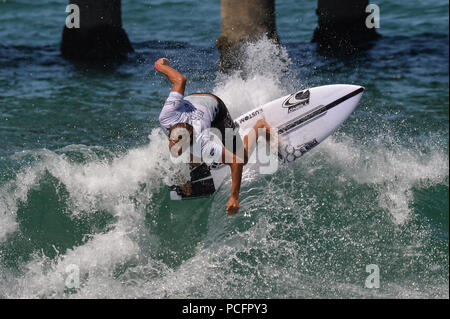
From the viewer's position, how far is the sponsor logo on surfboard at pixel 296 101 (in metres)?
8.28

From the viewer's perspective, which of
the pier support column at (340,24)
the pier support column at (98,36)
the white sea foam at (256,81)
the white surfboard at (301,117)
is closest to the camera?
A: the white surfboard at (301,117)

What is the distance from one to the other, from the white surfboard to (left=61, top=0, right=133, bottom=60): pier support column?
6.57 metres

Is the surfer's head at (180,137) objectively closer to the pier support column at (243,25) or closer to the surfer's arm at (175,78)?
the surfer's arm at (175,78)

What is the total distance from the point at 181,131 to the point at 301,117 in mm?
1801

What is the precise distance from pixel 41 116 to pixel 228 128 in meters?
5.40

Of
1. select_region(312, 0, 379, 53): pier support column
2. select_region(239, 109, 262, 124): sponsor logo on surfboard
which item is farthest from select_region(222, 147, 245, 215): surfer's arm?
select_region(312, 0, 379, 53): pier support column

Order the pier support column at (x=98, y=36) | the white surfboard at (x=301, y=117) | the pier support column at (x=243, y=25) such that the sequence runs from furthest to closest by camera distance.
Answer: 1. the pier support column at (x=98, y=36)
2. the pier support column at (x=243, y=25)
3. the white surfboard at (x=301, y=117)

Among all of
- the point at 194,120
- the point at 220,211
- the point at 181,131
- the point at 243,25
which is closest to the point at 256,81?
the point at 243,25

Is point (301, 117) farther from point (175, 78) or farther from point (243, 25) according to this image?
point (243, 25)

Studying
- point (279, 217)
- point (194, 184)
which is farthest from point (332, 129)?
point (194, 184)

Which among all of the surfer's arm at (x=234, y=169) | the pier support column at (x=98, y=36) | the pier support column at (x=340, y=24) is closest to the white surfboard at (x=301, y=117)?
the surfer's arm at (x=234, y=169)

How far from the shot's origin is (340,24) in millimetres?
15289

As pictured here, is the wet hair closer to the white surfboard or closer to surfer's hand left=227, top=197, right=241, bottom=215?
surfer's hand left=227, top=197, right=241, bottom=215

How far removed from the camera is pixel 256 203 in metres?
8.38
